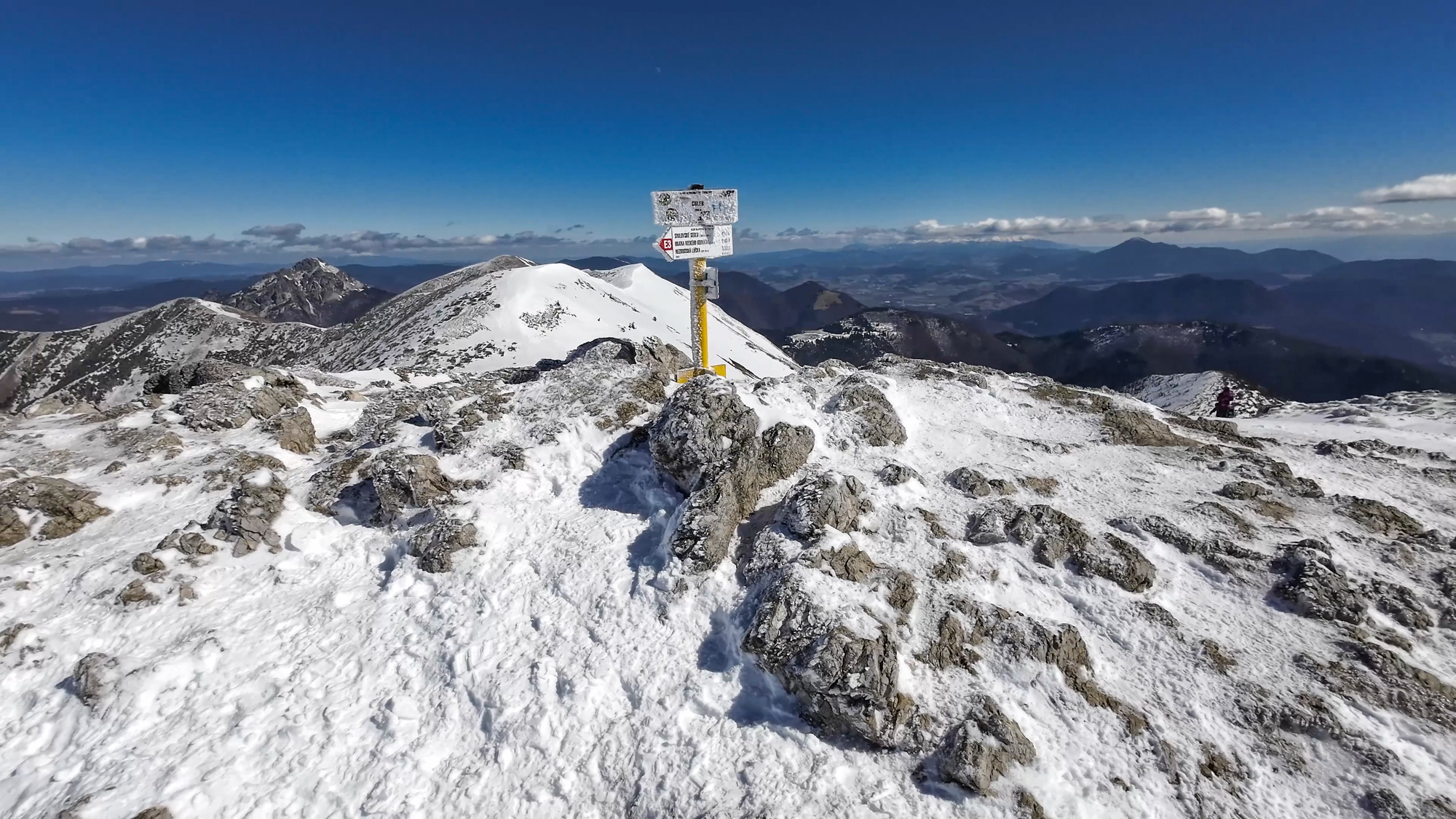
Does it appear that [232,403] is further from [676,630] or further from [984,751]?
[984,751]

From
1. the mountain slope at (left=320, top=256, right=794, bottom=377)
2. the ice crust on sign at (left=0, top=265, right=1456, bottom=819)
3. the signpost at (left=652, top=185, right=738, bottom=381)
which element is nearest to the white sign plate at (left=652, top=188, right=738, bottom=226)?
the signpost at (left=652, top=185, right=738, bottom=381)

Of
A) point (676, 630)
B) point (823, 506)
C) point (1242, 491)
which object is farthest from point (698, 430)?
point (1242, 491)

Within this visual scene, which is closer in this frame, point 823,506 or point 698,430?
point 823,506

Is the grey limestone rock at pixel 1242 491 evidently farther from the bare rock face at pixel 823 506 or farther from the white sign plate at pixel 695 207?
the white sign plate at pixel 695 207

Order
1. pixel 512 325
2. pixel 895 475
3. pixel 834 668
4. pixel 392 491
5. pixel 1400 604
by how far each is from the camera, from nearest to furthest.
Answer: pixel 834 668 < pixel 1400 604 < pixel 392 491 < pixel 895 475 < pixel 512 325

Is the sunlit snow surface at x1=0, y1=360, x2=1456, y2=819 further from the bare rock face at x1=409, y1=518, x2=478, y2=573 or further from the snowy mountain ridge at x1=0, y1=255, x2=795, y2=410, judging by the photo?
the snowy mountain ridge at x1=0, y1=255, x2=795, y2=410

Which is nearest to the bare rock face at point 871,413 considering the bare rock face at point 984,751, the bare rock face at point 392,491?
the bare rock face at point 984,751

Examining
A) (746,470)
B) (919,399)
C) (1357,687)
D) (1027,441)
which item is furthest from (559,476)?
(1357,687)
